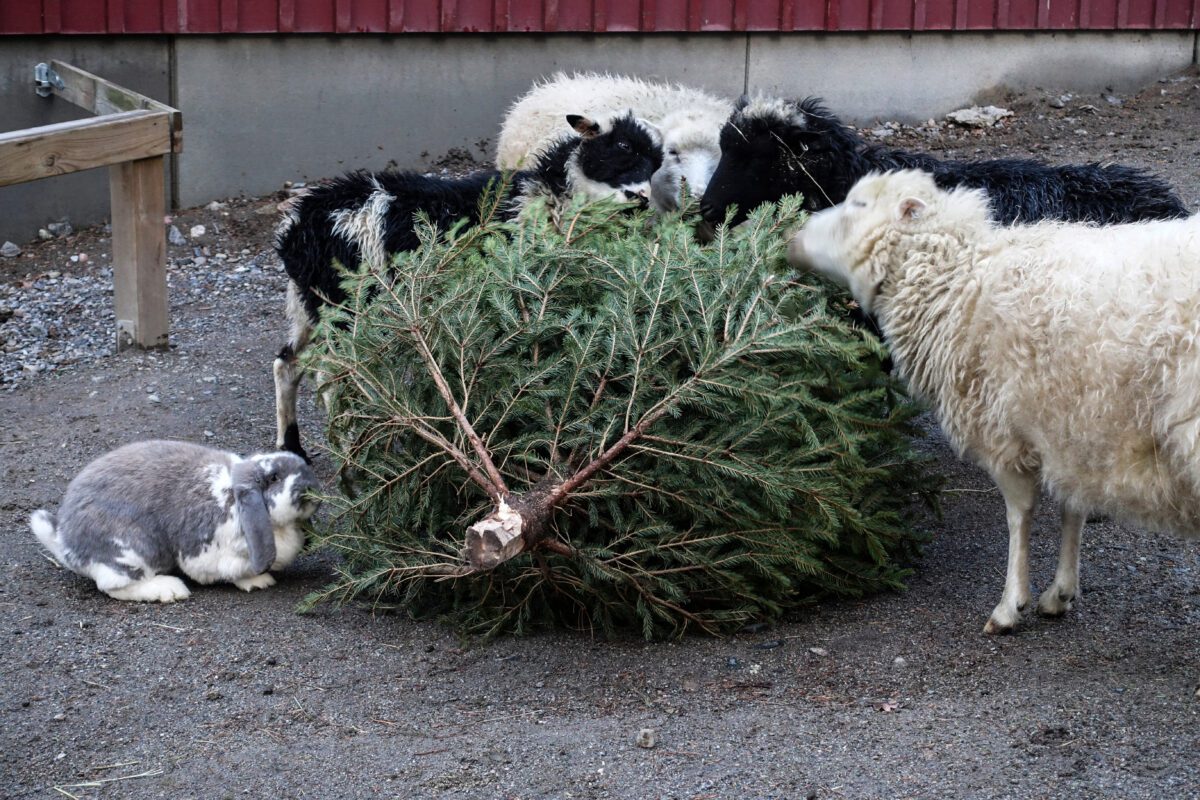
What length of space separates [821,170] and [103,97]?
456 cm

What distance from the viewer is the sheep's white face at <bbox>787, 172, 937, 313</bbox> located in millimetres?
4598

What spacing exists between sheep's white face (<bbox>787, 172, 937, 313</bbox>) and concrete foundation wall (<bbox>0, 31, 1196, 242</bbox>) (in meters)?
5.89

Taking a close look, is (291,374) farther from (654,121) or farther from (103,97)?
(103,97)

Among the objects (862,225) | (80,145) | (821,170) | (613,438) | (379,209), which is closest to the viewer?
(613,438)

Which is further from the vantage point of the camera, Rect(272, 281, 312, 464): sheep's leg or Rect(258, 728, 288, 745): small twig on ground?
Rect(272, 281, 312, 464): sheep's leg

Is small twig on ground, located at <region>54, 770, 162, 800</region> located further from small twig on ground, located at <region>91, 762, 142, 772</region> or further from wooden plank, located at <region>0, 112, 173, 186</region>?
wooden plank, located at <region>0, 112, 173, 186</region>

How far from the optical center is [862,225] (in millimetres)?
4648

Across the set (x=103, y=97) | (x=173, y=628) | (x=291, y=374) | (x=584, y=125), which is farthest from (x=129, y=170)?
(x=173, y=628)

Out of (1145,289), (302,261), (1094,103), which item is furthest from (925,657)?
(1094,103)

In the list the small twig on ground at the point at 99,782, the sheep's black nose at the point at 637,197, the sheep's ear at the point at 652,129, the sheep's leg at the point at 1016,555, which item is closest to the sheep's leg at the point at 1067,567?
the sheep's leg at the point at 1016,555

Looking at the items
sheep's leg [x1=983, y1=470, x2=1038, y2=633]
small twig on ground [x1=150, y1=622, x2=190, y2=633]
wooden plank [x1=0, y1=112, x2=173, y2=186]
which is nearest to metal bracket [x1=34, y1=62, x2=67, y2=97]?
wooden plank [x1=0, y1=112, x2=173, y2=186]

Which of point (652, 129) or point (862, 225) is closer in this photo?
point (862, 225)

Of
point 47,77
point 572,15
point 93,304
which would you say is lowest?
point 93,304

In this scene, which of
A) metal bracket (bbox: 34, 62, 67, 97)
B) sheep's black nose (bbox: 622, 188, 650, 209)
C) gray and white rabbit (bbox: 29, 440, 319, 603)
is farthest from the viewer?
metal bracket (bbox: 34, 62, 67, 97)
